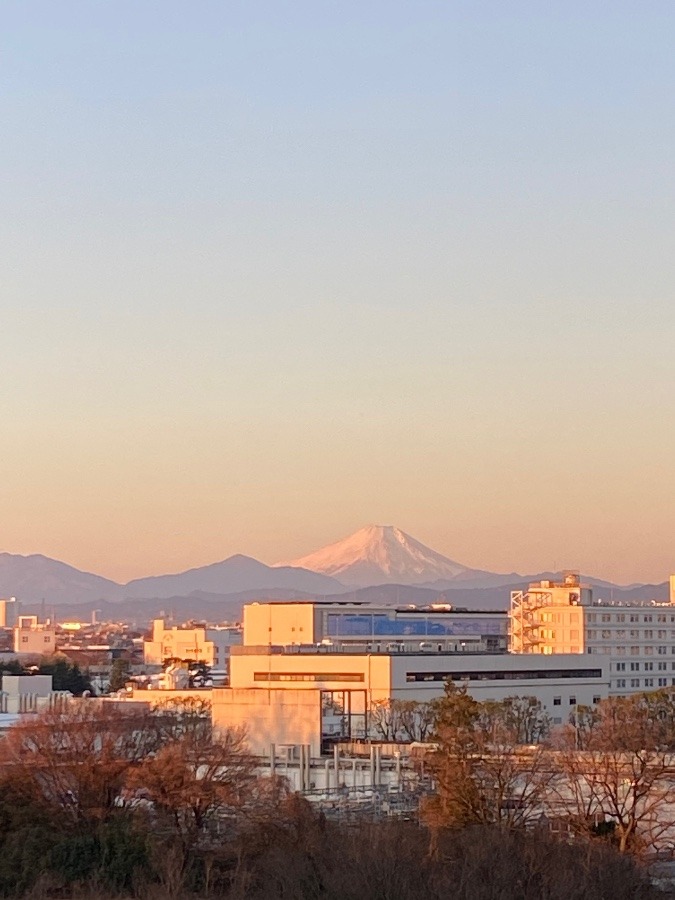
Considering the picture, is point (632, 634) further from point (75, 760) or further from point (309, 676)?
point (75, 760)

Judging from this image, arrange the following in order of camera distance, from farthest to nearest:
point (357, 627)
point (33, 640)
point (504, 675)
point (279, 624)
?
1. point (33, 640)
2. point (357, 627)
3. point (279, 624)
4. point (504, 675)

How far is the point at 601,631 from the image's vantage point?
3632 inches

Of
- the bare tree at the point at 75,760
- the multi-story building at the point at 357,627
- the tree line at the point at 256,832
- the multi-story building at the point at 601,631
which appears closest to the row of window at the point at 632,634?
the multi-story building at the point at 601,631

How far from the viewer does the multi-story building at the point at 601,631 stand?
91.4 metres

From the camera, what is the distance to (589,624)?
91562 mm

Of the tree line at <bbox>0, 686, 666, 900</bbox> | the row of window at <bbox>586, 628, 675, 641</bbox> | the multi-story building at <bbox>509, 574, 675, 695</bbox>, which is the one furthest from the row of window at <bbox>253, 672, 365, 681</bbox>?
the tree line at <bbox>0, 686, 666, 900</bbox>

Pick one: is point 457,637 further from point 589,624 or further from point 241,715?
point 241,715

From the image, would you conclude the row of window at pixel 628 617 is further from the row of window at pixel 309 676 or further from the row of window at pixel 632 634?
the row of window at pixel 309 676

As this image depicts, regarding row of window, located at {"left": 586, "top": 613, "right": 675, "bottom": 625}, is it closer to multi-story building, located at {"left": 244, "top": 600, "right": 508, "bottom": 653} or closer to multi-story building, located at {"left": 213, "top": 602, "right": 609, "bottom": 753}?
multi-story building, located at {"left": 244, "top": 600, "right": 508, "bottom": 653}

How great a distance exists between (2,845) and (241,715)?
19807mm

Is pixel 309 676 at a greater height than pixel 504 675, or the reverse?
pixel 504 675

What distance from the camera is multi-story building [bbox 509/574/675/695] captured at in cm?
9138

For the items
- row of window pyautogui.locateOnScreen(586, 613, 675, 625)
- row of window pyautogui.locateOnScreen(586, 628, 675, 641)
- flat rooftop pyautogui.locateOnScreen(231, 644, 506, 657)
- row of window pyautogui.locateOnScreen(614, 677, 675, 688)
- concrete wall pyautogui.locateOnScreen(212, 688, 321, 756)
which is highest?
row of window pyautogui.locateOnScreen(586, 613, 675, 625)

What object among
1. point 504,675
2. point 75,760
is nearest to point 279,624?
point 504,675
